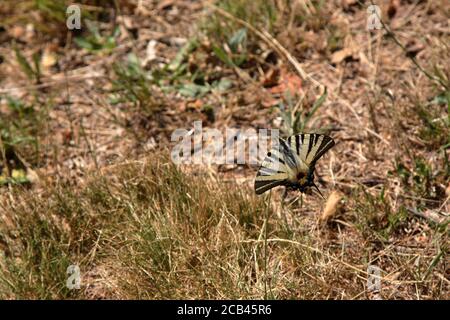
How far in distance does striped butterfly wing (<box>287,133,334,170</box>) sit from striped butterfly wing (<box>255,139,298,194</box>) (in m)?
0.02

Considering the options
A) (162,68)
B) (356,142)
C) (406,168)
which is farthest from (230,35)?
(406,168)

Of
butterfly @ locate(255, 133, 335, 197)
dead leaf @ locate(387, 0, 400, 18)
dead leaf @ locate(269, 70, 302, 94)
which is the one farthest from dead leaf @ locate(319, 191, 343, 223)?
dead leaf @ locate(387, 0, 400, 18)

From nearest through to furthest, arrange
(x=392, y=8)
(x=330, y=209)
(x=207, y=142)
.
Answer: (x=330, y=209)
(x=207, y=142)
(x=392, y=8)

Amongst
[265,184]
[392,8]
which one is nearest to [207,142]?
[265,184]

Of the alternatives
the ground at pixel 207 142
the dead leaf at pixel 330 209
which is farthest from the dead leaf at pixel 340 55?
the dead leaf at pixel 330 209

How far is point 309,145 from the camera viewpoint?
80.8 inches

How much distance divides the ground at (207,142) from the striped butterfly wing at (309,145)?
10.7 inches

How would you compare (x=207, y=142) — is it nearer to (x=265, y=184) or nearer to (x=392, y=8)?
(x=265, y=184)

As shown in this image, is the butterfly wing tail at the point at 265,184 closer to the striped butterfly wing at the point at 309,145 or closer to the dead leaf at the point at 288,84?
the striped butterfly wing at the point at 309,145

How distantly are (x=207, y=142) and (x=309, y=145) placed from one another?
0.77m

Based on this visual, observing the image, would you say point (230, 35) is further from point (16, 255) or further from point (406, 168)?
point (16, 255)

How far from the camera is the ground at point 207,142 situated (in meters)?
2.17

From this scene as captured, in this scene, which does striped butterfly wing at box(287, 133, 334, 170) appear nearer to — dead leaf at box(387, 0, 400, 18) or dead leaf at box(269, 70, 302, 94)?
dead leaf at box(269, 70, 302, 94)

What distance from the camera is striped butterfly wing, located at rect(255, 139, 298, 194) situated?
6.82ft
